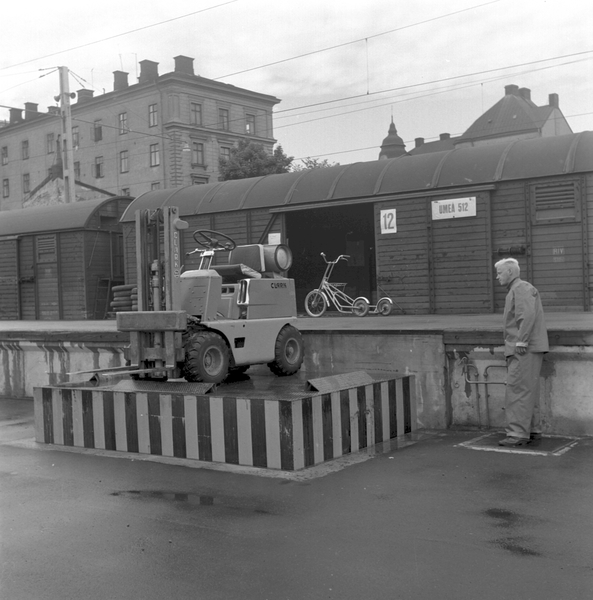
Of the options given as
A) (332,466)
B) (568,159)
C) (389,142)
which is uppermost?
(389,142)

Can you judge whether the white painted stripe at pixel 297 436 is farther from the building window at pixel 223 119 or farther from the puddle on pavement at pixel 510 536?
the building window at pixel 223 119

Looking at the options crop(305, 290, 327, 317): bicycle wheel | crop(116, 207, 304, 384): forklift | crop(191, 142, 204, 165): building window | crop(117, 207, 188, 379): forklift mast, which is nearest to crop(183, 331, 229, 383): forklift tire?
crop(116, 207, 304, 384): forklift

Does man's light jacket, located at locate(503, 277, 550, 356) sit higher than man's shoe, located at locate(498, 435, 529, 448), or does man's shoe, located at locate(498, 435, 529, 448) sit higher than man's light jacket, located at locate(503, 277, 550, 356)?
man's light jacket, located at locate(503, 277, 550, 356)

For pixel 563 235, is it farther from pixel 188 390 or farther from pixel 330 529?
pixel 330 529

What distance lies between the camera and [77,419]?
29.9ft

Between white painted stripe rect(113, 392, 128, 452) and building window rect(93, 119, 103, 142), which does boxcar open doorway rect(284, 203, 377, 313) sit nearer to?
white painted stripe rect(113, 392, 128, 452)

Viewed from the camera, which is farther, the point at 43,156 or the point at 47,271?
the point at 43,156

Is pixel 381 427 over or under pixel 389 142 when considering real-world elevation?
under

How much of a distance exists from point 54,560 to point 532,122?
69749mm

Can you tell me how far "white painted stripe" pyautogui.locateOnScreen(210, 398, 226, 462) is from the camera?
7927mm

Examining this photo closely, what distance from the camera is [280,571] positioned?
4.69 meters

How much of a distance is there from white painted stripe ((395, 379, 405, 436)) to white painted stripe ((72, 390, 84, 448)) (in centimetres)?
373

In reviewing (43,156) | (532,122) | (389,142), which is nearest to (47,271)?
(43,156)

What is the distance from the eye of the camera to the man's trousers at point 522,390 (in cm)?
818
